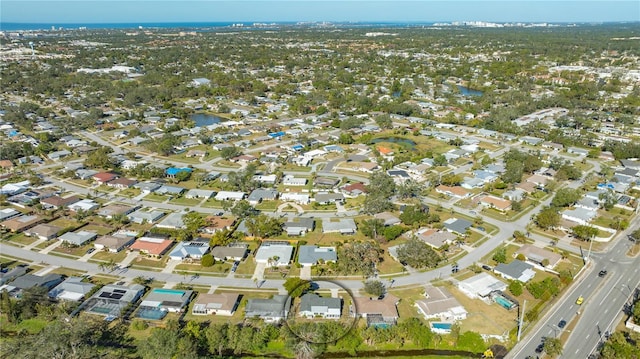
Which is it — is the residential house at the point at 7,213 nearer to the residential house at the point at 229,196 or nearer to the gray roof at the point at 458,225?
the residential house at the point at 229,196

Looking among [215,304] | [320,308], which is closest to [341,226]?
[320,308]

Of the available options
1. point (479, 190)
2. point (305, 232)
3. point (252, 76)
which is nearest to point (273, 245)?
point (305, 232)

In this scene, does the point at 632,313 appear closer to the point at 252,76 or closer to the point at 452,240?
the point at 452,240

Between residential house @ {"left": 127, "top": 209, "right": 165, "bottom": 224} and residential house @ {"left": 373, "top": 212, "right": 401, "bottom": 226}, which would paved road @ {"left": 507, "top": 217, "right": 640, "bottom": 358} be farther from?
residential house @ {"left": 127, "top": 209, "right": 165, "bottom": 224}

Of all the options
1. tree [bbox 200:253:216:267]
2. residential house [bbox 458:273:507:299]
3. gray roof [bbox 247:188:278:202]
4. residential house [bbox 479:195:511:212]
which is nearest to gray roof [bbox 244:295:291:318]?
tree [bbox 200:253:216:267]

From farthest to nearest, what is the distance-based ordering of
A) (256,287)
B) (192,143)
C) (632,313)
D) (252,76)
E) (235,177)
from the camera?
(252,76), (192,143), (235,177), (256,287), (632,313)

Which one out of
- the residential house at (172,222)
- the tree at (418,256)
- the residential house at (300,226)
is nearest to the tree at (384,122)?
the residential house at (300,226)
